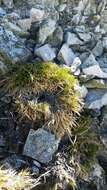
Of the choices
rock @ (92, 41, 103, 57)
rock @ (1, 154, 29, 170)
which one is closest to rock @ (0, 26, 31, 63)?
rock @ (92, 41, 103, 57)

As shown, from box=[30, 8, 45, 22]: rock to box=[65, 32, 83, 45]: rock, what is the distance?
13.5 inches

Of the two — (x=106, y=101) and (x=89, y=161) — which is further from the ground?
(x=106, y=101)

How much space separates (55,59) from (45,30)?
332 millimetres

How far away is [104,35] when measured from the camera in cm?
530

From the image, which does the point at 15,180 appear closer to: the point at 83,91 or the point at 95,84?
the point at 83,91

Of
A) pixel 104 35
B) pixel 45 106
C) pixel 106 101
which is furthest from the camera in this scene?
pixel 104 35

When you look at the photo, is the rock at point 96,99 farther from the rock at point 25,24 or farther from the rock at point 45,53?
the rock at point 25,24

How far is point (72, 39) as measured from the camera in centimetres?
511

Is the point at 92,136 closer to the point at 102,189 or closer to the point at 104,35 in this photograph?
the point at 102,189

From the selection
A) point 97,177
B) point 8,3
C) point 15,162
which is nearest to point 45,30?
point 8,3

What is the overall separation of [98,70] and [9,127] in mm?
1075

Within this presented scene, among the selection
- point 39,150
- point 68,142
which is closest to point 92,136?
point 68,142

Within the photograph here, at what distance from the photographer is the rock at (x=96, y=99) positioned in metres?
4.81

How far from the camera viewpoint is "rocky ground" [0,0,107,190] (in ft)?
15.0
